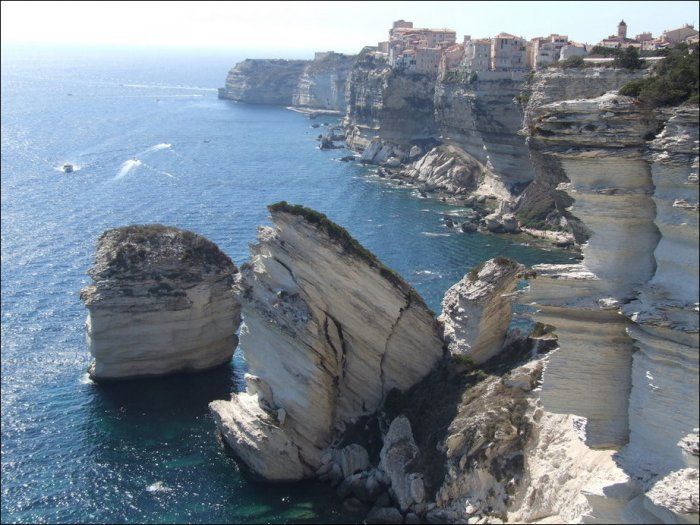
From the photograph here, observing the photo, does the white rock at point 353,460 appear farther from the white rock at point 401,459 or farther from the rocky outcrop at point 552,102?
the rocky outcrop at point 552,102

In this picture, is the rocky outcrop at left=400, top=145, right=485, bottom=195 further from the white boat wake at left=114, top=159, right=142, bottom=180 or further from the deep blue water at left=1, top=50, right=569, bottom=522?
the white boat wake at left=114, top=159, right=142, bottom=180

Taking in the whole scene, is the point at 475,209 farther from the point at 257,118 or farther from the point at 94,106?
the point at 94,106

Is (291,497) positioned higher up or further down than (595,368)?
further down

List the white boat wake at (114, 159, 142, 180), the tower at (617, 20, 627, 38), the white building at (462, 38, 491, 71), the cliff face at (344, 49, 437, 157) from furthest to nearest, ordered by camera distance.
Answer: the cliff face at (344, 49, 437, 157) < the white building at (462, 38, 491, 71) < the white boat wake at (114, 159, 142, 180) < the tower at (617, 20, 627, 38)

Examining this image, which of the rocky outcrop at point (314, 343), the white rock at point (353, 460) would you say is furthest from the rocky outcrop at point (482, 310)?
the white rock at point (353, 460)


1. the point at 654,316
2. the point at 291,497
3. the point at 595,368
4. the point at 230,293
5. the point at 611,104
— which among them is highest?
the point at 611,104

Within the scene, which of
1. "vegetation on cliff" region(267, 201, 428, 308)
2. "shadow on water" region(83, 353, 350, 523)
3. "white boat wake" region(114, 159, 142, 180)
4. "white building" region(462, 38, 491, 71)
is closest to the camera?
"shadow on water" region(83, 353, 350, 523)

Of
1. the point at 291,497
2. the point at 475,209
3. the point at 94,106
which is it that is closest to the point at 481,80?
the point at 475,209

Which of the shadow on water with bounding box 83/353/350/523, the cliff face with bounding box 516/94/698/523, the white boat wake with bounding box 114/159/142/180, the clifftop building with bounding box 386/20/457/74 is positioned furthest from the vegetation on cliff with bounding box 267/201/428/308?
the clifftop building with bounding box 386/20/457/74
